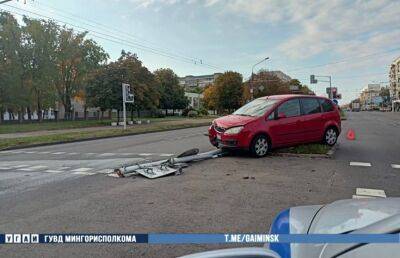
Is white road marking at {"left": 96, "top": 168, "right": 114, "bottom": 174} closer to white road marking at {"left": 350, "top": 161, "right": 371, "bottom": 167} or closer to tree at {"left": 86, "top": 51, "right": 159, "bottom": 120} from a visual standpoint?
white road marking at {"left": 350, "top": 161, "right": 371, "bottom": 167}

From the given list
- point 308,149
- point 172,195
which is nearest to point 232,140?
point 308,149

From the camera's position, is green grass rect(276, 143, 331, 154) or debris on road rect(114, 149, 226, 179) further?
green grass rect(276, 143, 331, 154)

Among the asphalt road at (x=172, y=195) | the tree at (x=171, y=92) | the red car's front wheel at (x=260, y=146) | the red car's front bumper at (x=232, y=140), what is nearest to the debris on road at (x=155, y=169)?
the asphalt road at (x=172, y=195)

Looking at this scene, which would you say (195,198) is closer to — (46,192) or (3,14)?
(46,192)

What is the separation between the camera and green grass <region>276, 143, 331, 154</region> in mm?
10938

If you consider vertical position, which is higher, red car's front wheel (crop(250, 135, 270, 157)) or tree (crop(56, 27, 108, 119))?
tree (crop(56, 27, 108, 119))

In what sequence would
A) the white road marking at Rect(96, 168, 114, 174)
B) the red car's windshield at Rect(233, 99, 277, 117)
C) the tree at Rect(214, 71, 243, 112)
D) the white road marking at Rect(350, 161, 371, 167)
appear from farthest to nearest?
the tree at Rect(214, 71, 243, 112), the red car's windshield at Rect(233, 99, 277, 117), the white road marking at Rect(350, 161, 371, 167), the white road marking at Rect(96, 168, 114, 174)

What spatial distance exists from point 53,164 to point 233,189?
656 cm

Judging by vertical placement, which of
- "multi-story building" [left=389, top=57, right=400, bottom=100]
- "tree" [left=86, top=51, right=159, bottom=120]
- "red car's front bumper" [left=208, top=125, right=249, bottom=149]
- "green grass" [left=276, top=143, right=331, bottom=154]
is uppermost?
"multi-story building" [left=389, top=57, right=400, bottom=100]

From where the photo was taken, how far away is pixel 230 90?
6919cm

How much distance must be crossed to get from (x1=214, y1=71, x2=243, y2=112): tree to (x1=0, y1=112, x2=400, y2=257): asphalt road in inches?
2319

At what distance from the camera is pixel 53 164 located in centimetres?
1112

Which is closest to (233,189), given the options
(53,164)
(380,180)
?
(380,180)

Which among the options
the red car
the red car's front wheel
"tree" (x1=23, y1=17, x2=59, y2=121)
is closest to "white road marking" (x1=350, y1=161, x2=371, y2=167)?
the red car
